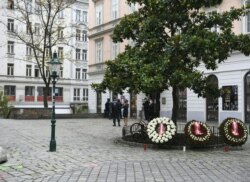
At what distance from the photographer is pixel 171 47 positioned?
14953mm

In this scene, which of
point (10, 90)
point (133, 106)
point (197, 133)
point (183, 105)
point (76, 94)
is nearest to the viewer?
point (197, 133)

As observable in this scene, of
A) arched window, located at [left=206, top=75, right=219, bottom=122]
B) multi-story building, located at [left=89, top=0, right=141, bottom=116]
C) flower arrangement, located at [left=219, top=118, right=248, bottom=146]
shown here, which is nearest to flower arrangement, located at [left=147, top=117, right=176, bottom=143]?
flower arrangement, located at [left=219, top=118, right=248, bottom=146]

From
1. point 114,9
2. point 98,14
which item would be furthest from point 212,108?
point 98,14

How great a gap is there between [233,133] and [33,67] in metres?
54.7

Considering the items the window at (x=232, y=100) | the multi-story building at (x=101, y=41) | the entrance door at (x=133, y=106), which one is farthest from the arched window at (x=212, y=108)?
the multi-story building at (x=101, y=41)

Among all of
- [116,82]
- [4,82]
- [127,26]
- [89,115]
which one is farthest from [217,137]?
[4,82]

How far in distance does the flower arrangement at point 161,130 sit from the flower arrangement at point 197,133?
0.50 m

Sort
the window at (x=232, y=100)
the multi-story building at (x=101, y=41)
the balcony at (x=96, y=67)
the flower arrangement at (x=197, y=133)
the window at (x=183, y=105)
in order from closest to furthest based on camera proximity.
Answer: the flower arrangement at (x=197, y=133) < the window at (x=232, y=100) < the window at (x=183, y=105) < the multi-story building at (x=101, y=41) < the balcony at (x=96, y=67)

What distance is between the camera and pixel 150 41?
1546 cm

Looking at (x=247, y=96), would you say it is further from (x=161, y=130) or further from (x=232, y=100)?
(x=161, y=130)

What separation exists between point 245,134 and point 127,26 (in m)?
5.93

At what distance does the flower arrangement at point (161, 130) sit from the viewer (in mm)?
14227

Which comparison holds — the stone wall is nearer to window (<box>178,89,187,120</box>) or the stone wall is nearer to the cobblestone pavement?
window (<box>178,89,187,120</box>)

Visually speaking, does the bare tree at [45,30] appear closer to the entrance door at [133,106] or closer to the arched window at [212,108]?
the entrance door at [133,106]
